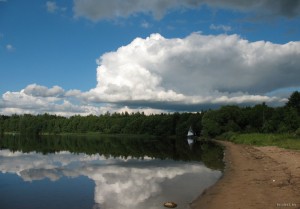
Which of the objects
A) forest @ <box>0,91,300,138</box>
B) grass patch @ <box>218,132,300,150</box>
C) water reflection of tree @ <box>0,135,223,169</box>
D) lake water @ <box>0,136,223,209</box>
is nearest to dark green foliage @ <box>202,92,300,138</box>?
forest @ <box>0,91,300,138</box>

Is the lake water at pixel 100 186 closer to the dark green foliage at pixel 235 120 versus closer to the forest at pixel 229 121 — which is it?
the forest at pixel 229 121

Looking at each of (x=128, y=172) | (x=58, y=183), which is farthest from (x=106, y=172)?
(x=58, y=183)

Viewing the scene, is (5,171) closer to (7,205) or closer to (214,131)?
(7,205)

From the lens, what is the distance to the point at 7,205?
2128cm

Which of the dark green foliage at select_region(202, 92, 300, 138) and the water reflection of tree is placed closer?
the water reflection of tree

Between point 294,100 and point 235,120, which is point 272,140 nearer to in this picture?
point 294,100

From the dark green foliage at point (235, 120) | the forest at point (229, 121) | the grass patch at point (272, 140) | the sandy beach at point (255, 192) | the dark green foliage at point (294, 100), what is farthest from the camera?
the dark green foliage at point (235, 120)

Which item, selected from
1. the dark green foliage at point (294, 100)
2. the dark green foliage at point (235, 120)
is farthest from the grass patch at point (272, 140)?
the dark green foliage at point (235, 120)

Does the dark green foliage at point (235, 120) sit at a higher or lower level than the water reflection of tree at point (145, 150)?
higher

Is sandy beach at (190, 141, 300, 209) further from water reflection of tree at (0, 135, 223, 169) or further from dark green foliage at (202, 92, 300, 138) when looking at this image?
dark green foliage at (202, 92, 300, 138)

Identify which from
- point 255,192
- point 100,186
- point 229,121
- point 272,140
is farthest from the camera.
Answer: point 229,121

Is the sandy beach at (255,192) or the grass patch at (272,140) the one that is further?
the grass patch at (272,140)

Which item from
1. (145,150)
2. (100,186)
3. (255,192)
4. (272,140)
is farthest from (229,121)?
(255,192)

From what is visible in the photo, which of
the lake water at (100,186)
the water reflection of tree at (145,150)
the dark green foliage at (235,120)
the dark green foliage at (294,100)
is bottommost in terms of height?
the water reflection of tree at (145,150)
